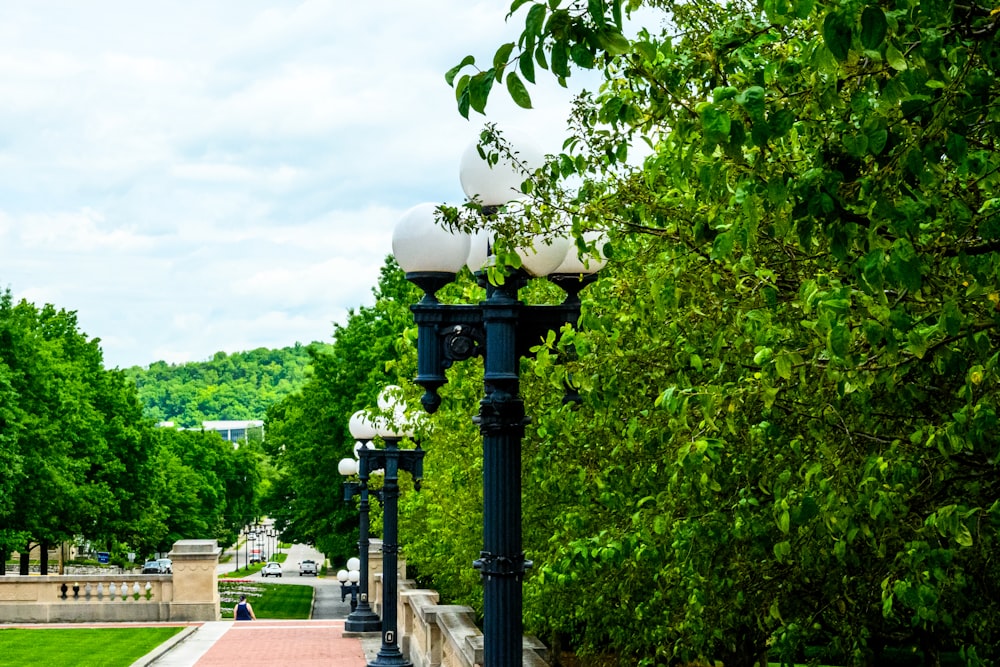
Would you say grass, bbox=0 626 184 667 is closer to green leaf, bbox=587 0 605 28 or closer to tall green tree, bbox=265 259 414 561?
tall green tree, bbox=265 259 414 561

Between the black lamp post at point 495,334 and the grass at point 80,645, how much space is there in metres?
17.2

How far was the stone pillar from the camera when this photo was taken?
3011 centimetres

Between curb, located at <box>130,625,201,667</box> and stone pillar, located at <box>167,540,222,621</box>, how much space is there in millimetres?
1610

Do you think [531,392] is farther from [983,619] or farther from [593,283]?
[983,619]

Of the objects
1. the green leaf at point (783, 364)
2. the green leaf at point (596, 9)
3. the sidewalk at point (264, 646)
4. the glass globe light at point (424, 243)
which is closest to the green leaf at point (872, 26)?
the green leaf at point (596, 9)

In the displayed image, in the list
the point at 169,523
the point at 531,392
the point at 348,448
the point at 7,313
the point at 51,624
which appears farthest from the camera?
the point at 169,523

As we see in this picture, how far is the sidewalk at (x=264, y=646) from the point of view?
22297 millimetres

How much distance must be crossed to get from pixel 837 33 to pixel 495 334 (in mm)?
3750

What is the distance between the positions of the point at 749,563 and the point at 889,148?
3205 millimetres

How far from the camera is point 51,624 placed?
29672 mm

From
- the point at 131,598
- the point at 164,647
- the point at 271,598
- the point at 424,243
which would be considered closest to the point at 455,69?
the point at 424,243

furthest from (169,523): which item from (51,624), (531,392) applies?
(531,392)

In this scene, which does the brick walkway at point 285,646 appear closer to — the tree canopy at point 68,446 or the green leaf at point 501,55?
the tree canopy at point 68,446

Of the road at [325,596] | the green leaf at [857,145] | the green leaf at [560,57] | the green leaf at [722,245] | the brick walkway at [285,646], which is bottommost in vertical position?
the road at [325,596]
